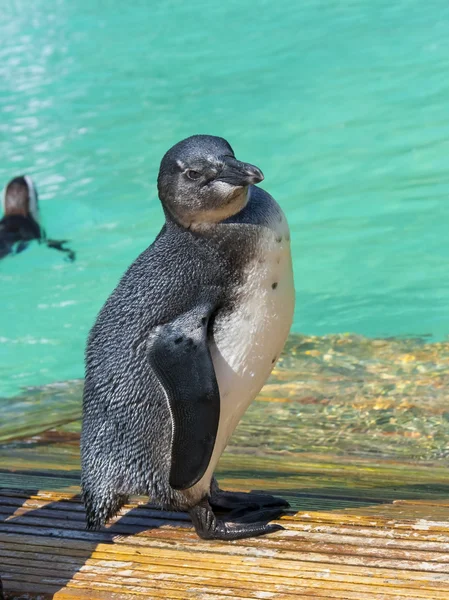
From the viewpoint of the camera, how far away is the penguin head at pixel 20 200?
7.98 meters

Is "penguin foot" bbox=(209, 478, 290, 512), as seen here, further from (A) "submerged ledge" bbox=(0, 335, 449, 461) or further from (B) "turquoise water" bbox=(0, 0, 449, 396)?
(B) "turquoise water" bbox=(0, 0, 449, 396)

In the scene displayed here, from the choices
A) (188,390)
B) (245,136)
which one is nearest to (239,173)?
(188,390)

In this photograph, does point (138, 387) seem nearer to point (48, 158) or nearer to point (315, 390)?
point (315, 390)

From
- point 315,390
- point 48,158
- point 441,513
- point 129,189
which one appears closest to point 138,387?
point 441,513

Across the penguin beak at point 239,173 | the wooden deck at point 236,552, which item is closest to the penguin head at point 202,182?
the penguin beak at point 239,173

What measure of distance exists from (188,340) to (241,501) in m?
0.59

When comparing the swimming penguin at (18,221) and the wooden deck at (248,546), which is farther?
the swimming penguin at (18,221)

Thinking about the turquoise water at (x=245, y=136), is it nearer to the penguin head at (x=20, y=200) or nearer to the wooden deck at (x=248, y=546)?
the penguin head at (x=20, y=200)

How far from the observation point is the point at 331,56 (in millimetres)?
Answer: 10328

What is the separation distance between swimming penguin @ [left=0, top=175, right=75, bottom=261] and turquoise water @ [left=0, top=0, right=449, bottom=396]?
121 mm

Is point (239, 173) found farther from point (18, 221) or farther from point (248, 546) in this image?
point (18, 221)

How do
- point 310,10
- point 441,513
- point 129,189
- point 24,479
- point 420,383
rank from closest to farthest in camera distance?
point 441,513 < point 24,479 < point 420,383 < point 129,189 < point 310,10

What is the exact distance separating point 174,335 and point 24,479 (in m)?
1.03

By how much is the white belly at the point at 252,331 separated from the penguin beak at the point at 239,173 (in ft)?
0.54
